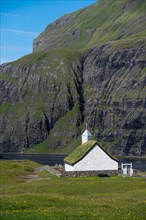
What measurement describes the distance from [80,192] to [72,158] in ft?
104

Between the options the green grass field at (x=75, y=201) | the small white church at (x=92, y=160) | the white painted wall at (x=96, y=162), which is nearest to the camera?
the green grass field at (x=75, y=201)

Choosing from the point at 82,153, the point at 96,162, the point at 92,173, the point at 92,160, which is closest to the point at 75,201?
the point at 92,173

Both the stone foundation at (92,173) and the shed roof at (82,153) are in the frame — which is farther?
the shed roof at (82,153)

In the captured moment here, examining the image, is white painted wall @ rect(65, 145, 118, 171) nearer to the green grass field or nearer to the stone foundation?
the stone foundation

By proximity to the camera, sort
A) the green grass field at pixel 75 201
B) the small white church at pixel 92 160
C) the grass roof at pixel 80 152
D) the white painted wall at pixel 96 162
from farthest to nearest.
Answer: the grass roof at pixel 80 152, the white painted wall at pixel 96 162, the small white church at pixel 92 160, the green grass field at pixel 75 201

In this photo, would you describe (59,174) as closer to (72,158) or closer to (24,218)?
(72,158)

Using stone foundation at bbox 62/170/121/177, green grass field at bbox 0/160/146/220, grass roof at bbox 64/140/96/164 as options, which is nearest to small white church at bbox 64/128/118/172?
grass roof at bbox 64/140/96/164

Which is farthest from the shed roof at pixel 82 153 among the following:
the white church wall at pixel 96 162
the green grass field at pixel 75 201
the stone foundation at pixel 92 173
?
the green grass field at pixel 75 201

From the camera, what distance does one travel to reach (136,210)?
128 ft

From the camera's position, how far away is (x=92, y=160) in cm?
8712

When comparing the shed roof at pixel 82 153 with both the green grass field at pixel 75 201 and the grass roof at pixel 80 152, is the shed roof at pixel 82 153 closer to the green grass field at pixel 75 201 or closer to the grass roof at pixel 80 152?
the grass roof at pixel 80 152

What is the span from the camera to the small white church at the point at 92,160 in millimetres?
86312

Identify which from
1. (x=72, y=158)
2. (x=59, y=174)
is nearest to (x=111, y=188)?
(x=59, y=174)

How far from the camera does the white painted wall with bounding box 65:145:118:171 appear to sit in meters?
86.4
